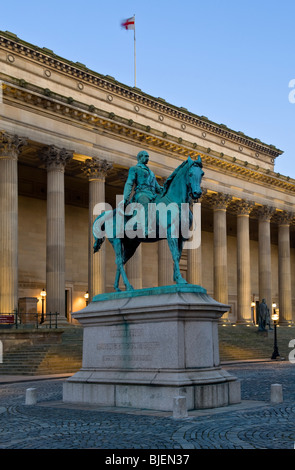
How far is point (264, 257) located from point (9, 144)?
104ft

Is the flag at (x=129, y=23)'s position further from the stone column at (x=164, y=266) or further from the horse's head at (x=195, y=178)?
the horse's head at (x=195, y=178)

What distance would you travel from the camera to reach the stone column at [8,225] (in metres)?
38.8

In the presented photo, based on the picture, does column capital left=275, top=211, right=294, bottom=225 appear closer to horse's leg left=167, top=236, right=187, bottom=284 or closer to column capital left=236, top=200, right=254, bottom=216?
column capital left=236, top=200, right=254, bottom=216

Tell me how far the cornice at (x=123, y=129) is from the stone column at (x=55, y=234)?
3.03 m

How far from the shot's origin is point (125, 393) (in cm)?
1593

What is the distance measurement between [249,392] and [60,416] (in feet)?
24.8

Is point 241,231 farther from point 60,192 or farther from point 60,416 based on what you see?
point 60,416

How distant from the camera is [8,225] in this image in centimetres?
3931

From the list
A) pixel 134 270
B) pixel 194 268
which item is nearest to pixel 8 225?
pixel 134 270

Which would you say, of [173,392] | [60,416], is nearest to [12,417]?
[60,416]

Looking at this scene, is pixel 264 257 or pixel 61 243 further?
pixel 264 257

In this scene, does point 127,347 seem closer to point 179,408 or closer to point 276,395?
point 179,408

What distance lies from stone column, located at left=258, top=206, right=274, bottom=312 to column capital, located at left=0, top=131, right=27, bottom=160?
30891 mm

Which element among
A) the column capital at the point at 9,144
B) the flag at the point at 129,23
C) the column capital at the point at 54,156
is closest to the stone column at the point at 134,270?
the column capital at the point at 54,156
